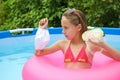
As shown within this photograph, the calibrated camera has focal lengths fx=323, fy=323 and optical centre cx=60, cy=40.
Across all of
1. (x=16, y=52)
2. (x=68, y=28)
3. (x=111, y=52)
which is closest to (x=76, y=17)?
(x=68, y=28)

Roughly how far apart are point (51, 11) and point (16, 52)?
2.04m

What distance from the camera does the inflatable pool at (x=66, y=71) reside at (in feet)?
7.69

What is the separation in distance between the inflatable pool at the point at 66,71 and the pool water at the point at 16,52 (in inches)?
50.5

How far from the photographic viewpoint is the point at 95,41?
2199 millimetres

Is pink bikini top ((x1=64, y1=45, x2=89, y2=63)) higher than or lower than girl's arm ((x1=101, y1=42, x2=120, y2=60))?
lower

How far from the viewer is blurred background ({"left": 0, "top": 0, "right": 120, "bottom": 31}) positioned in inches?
255

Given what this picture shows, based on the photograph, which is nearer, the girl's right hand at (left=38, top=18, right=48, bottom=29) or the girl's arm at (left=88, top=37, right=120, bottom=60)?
the girl's arm at (left=88, top=37, right=120, bottom=60)

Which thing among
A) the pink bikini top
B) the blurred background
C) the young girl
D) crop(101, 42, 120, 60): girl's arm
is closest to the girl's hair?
the young girl

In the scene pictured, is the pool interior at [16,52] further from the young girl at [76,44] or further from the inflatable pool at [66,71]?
the young girl at [76,44]

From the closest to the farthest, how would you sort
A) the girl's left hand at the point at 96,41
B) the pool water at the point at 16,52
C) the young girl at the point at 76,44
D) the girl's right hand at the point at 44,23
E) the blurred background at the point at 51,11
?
the girl's left hand at the point at 96,41
the young girl at the point at 76,44
the girl's right hand at the point at 44,23
the pool water at the point at 16,52
the blurred background at the point at 51,11

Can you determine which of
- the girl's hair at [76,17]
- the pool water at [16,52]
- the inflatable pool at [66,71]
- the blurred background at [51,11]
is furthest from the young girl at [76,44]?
the blurred background at [51,11]

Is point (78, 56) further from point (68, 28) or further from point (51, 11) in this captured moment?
point (51, 11)

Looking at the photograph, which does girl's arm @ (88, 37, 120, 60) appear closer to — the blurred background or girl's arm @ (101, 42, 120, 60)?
girl's arm @ (101, 42, 120, 60)

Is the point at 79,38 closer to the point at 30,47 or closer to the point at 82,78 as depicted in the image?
the point at 82,78
